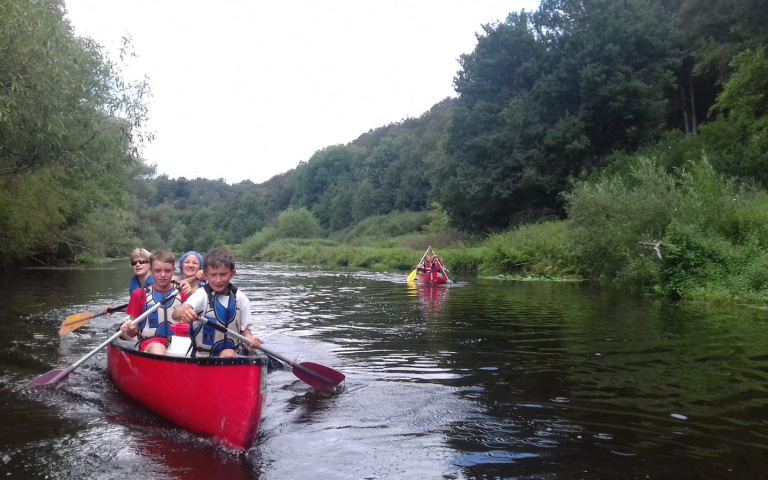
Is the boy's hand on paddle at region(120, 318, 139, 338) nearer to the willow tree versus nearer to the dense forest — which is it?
the willow tree

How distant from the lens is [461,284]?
1966 cm

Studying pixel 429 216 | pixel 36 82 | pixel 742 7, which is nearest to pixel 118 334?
pixel 36 82

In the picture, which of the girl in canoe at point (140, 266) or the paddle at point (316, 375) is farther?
the girl in canoe at point (140, 266)

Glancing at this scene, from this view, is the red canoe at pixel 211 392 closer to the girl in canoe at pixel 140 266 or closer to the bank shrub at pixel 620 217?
the girl in canoe at pixel 140 266

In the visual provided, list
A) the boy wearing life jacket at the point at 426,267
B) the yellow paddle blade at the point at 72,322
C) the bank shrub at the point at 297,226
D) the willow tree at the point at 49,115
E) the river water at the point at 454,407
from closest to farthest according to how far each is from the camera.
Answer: the river water at the point at 454,407 → the yellow paddle blade at the point at 72,322 → the willow tree at the point at 49,115 → the boy wearing life jacket at the point at 426,267 → the bank shrub at the point at 297,226

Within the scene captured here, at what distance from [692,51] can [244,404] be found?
34845 mm

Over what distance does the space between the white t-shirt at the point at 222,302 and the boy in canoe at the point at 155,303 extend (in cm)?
108

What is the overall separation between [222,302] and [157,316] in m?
1.63

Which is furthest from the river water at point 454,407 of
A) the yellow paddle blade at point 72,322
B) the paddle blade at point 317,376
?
the yellow paddle blade at point 72,322

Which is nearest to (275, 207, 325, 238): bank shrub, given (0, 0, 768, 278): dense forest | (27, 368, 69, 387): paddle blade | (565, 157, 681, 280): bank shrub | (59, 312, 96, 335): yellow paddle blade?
(0, 0, 768, 278): dense forest

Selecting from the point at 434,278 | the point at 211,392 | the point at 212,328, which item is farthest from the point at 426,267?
the point at 211,392

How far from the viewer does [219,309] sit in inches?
206

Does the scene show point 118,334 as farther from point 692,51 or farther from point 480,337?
point 692,51

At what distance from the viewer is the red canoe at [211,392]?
438 centimetres
